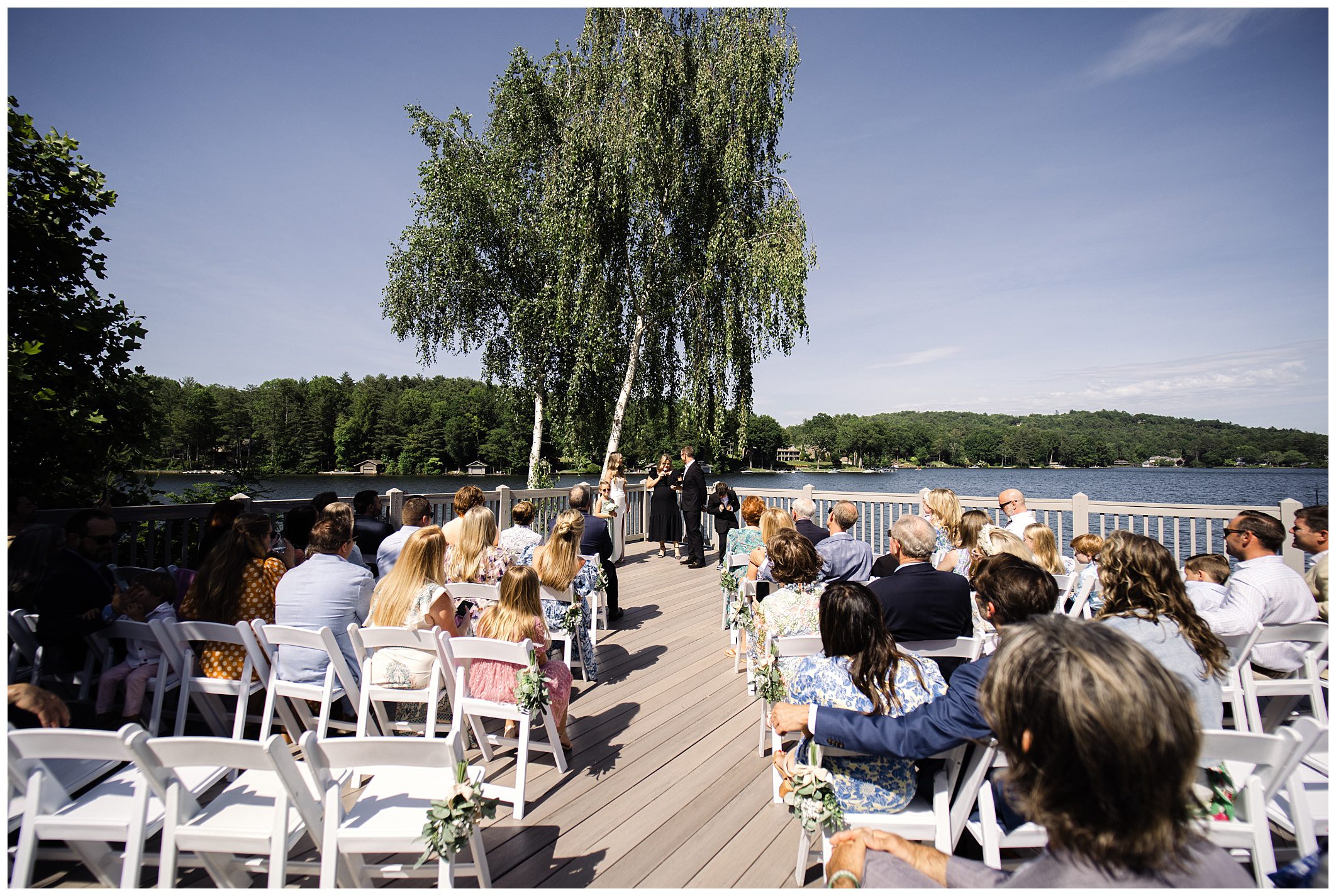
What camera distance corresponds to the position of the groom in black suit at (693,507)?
25.9ft

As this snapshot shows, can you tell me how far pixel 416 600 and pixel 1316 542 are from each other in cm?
553

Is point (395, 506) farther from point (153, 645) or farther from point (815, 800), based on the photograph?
point (815, 800)

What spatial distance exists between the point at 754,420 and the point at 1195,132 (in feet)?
23.7

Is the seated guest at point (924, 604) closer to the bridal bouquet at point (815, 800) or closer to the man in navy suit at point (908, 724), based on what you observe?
the man in navy suit at point (908, 724)

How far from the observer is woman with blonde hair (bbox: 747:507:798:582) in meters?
4.16

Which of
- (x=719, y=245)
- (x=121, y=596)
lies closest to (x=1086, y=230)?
(x=719, y=245)

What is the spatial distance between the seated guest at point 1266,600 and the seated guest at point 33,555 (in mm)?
5905

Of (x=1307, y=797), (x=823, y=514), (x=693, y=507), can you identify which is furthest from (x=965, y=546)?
(x=823, y=514)

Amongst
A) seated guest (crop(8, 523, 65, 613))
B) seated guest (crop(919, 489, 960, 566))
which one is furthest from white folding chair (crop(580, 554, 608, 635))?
seated guest (crop(8, 523, 65, 613))

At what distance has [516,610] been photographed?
9.63 ft

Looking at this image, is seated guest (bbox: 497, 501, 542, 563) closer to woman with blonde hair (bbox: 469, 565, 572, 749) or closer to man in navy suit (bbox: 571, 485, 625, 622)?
man in navy suit (bbox: 571, 485, 625, 622)

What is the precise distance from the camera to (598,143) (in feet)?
33.4

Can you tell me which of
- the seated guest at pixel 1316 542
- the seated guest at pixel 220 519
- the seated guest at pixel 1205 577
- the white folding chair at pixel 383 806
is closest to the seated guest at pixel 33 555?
the seated guest at pixel 220 519

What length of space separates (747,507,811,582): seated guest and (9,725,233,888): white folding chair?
10.5 ft
